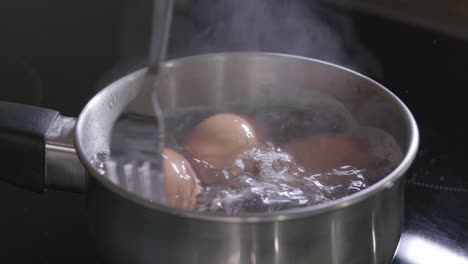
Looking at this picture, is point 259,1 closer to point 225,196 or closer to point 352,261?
point 225,196

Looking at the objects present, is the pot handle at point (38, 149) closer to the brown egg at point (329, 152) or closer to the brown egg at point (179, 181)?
the brown egg at point (179, 181)

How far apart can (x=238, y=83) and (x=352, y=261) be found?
33cm

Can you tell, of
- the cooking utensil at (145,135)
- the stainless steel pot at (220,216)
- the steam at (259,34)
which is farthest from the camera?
the steam at (259,34)

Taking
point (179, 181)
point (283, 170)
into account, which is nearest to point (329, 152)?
point (283, 170)

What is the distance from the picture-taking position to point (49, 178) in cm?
Result: 63

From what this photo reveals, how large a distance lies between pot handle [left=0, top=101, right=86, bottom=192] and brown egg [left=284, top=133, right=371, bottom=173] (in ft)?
0.86

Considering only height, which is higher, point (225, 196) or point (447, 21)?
point (447, 21)

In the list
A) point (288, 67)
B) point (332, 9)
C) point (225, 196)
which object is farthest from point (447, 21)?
point (225, 196)

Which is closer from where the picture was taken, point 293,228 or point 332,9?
point 293,228

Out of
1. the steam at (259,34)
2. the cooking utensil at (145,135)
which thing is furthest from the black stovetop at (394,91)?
the cooking utensil at (145,135)

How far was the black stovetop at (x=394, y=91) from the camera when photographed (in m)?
0.72

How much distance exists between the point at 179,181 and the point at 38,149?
0.15 meters

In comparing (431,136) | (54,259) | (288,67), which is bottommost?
(54,259)

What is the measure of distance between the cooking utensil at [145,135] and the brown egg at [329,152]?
0.17 metres
